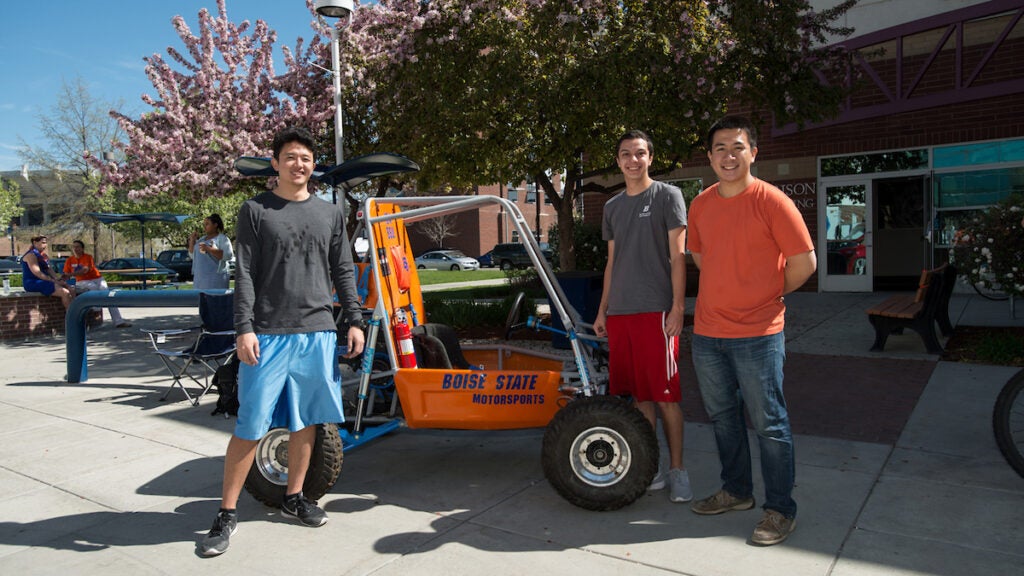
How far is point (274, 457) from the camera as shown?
155 inches

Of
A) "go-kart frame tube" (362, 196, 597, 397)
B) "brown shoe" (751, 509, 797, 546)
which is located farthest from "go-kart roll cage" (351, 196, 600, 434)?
"brown shoe" (751, 509, 797, 546)

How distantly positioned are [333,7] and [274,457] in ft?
25.3

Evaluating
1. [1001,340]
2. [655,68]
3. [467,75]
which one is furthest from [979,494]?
[467,75]

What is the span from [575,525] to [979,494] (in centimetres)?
219

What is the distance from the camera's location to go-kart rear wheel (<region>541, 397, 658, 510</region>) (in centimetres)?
366

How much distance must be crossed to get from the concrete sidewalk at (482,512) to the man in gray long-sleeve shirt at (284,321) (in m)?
0.47

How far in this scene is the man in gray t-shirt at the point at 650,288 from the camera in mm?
3855

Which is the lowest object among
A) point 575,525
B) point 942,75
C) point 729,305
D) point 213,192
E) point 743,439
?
point 575,525

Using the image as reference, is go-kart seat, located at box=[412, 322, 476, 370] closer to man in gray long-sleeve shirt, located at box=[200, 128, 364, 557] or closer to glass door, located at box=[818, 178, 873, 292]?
man in gray long-sleeve shirt, located at box=[200, 128, 364, 557]

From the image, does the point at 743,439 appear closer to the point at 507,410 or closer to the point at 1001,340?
the point at 507,410

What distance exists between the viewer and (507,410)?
402 centimetres

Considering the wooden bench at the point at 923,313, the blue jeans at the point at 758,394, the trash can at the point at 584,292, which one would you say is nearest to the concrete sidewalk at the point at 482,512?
the blue jeans at the point at 758,394

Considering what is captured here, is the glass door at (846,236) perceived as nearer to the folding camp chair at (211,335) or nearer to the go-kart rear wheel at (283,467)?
the folding camp chair at (211,335)

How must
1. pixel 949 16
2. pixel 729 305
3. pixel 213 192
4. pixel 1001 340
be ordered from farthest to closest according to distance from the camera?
pixel 213 192
pixel 949 16
pixel 1001 340
pixel 729 305
